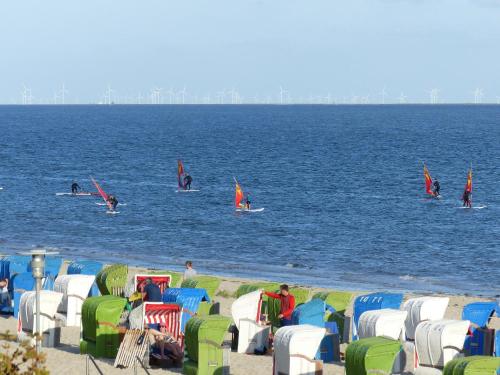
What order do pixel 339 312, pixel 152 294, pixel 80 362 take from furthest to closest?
1. pixel 339 312
2. pixel 152 294
3. pixel 80 362

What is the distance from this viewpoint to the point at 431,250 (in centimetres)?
5062

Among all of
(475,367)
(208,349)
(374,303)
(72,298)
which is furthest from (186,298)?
(475,367)

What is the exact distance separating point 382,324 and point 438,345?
167 cm

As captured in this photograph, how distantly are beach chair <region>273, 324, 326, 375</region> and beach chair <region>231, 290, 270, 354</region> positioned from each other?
3.36 m

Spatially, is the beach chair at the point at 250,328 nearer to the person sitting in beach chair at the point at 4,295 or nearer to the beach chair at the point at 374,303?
the beach chair at the point at 374,303

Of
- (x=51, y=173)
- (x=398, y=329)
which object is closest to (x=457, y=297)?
(x=398, y=329)

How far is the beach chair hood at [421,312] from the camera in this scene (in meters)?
23.7

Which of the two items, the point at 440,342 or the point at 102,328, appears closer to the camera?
the point at 440,342

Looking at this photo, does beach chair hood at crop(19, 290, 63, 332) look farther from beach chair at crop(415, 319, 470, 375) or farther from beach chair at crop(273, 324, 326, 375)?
beach chair at crop(415, 319, 470, 375)

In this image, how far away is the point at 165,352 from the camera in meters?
22.8

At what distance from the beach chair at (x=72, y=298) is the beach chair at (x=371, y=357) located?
28.0 feet

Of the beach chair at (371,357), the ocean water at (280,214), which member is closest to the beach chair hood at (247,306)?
the beach chair at (371,357)

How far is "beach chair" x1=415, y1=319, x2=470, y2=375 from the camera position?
68.0 ft

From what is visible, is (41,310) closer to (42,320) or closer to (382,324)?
(42,320)
